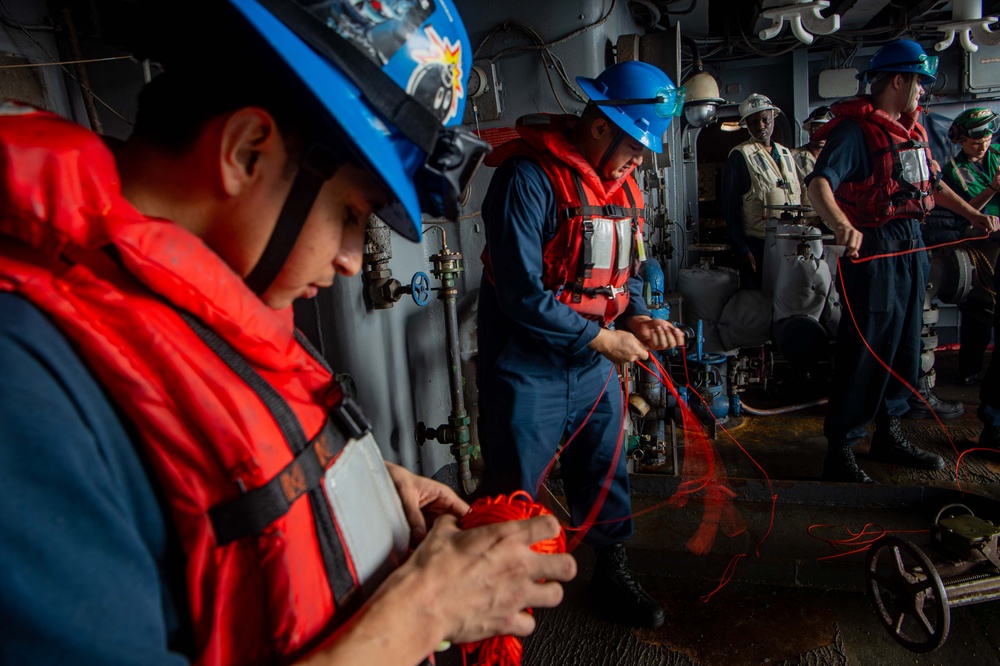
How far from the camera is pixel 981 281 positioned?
16.9 ft

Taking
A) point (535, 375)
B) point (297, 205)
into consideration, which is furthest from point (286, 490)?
point (535, 375)

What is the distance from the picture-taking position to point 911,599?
2322 millimetres

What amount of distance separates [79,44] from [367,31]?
2.62 metres

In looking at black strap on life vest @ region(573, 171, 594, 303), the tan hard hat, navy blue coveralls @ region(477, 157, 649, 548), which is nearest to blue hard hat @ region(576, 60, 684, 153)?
black strap on life vest @ region(573, 171, 594, 303)

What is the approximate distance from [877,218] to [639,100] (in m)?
2.17

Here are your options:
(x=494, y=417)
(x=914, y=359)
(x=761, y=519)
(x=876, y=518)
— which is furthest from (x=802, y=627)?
(x=914, y=359)

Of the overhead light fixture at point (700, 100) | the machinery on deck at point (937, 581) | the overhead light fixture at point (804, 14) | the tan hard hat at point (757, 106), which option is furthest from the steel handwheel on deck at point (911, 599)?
the tan hard hat at point (757, 106)

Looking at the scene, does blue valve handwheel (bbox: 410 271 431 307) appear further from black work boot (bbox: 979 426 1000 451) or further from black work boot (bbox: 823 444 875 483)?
black work boot (bbox: 979 426 1000 451)

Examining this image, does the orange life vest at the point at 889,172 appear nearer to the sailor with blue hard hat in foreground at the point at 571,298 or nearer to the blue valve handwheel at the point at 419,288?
the sailor with blue hard hat in foreground at the point at 571,298

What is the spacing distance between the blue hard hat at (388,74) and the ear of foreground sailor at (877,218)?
3.23 metres

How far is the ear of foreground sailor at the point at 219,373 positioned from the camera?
0.57m

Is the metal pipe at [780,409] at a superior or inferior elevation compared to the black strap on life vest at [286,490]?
inferior

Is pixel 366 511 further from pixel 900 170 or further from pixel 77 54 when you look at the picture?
pixel 900 170

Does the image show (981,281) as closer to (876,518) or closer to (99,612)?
(876,518)
